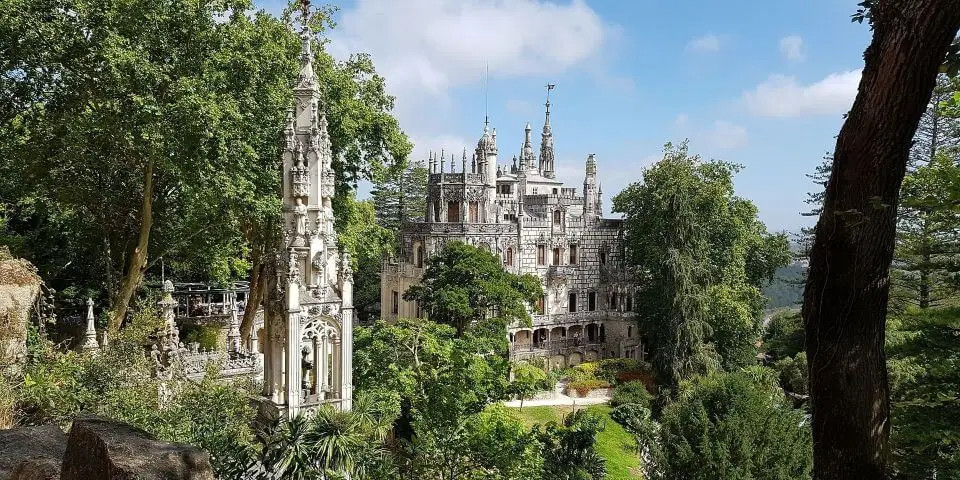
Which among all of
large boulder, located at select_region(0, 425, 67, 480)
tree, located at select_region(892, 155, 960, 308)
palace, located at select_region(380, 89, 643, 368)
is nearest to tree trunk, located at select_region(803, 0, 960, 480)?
tree, located at select_region(892, 155, 960, 308)

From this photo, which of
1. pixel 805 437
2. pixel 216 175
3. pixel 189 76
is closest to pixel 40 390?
pixel 216 175

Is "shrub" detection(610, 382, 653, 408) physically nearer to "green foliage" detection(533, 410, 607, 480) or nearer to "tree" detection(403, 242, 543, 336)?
"tree" detection(403, 242, 543, 336)

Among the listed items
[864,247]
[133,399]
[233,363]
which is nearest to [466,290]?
[233,363]

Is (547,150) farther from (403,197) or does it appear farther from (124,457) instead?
(124,457)

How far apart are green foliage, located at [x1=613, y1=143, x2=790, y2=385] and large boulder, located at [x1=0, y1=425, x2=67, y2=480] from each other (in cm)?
2451

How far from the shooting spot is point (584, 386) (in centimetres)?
2920

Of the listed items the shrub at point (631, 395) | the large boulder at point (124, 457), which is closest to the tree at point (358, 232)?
the large boulder at point (124, 457)

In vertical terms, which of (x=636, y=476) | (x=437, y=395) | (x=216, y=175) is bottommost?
(x=636, y=476)

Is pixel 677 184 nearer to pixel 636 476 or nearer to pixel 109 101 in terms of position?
pixel 636 476

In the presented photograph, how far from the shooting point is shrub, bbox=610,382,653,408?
90.4 ft

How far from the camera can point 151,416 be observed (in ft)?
31.4

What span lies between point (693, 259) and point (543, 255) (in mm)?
9600

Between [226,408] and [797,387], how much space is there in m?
24.1

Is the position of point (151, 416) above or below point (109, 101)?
below
